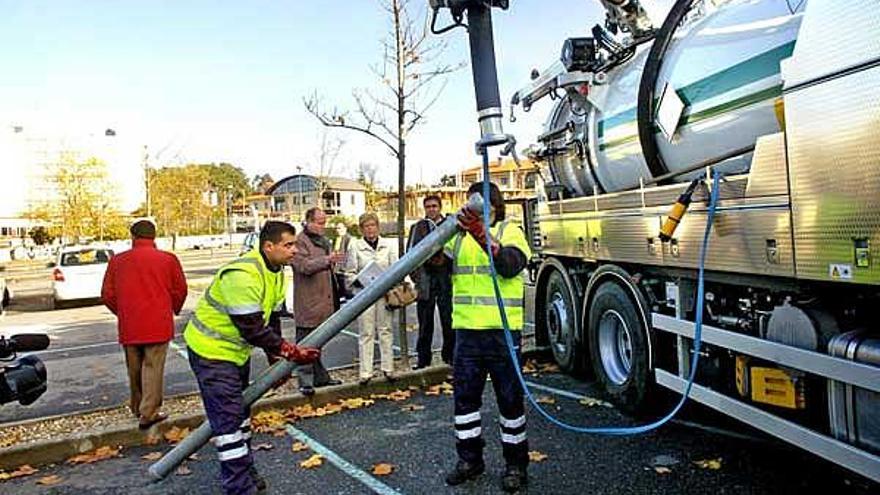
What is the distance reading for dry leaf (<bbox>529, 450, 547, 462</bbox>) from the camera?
16.1 feet

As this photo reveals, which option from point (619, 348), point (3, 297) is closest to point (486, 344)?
point (619, 348)

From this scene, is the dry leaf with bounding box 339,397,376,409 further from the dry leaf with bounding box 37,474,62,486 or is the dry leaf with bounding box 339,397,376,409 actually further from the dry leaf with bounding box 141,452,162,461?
the dry leaf with bounding box 37,474,62,486

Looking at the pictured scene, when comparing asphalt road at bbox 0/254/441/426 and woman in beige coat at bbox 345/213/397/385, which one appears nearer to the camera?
woman in beige coat at bbox 345/213/397/385

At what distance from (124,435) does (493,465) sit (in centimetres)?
306

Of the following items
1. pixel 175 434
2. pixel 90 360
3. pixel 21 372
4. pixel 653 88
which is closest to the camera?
pixel 21 372

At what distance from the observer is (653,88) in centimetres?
532

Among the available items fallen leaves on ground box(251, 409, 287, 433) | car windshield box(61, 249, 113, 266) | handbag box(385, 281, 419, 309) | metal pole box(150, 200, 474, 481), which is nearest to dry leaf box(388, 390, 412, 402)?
handbag box(385, 281, 419, 309)

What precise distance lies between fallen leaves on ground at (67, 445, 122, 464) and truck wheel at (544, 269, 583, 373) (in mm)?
4209

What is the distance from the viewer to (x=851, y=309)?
365cm

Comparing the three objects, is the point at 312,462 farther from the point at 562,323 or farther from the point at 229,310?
the point at 562,323

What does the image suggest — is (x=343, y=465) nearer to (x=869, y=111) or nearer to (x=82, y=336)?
(x=869, y=111)

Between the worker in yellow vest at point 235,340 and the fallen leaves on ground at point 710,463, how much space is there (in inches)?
104

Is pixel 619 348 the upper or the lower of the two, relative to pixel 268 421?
upper

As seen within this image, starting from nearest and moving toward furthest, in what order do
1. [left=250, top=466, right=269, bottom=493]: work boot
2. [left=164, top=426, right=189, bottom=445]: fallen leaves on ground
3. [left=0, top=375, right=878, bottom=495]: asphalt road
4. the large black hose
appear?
[left=0, top=375, right=878, bottom=495]: asphalt road
[left=250, top=466, right=269, bottom=493]: work boot
the large black hose
[left=164, top=426, right=189, bottom=445]: fallen leaves on ground
